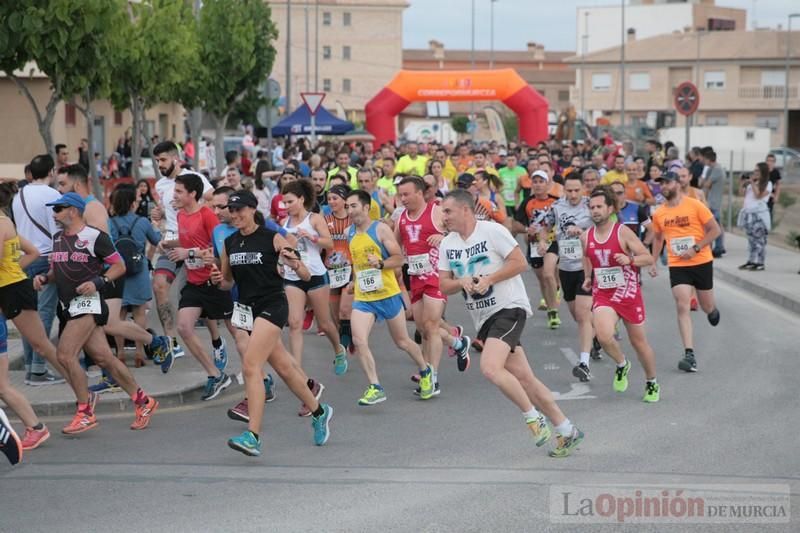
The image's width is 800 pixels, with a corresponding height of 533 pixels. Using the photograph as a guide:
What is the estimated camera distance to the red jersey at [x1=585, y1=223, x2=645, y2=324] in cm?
1080

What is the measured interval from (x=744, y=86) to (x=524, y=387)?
74.6 metres

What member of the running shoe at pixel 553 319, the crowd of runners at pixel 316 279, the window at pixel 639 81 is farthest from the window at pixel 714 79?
the running shoe at pixel 553 319

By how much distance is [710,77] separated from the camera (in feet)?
264

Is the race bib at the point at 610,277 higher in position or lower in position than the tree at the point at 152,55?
lower

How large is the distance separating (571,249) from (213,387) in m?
4.05

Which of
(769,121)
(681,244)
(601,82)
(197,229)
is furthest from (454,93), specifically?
(601,82)

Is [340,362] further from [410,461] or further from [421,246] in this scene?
[410,461]

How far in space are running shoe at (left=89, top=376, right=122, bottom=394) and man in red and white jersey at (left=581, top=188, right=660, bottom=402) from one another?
161 inches

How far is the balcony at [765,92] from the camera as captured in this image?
77188 millimetres

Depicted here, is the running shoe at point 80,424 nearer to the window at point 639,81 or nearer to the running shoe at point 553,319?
the running shoe at point 553,319

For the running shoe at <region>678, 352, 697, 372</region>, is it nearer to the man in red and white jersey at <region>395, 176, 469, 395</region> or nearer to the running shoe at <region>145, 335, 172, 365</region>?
the man in red and white jersey at <region>395, 176, 469, 395</region>

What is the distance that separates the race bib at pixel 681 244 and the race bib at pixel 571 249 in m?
A: 0.90

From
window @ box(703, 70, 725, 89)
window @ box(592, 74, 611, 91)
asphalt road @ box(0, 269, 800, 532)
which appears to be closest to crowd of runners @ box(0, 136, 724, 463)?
asphalt road @ box(0, 269, 800, 532)

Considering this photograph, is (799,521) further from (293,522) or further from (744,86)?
(744,86)
